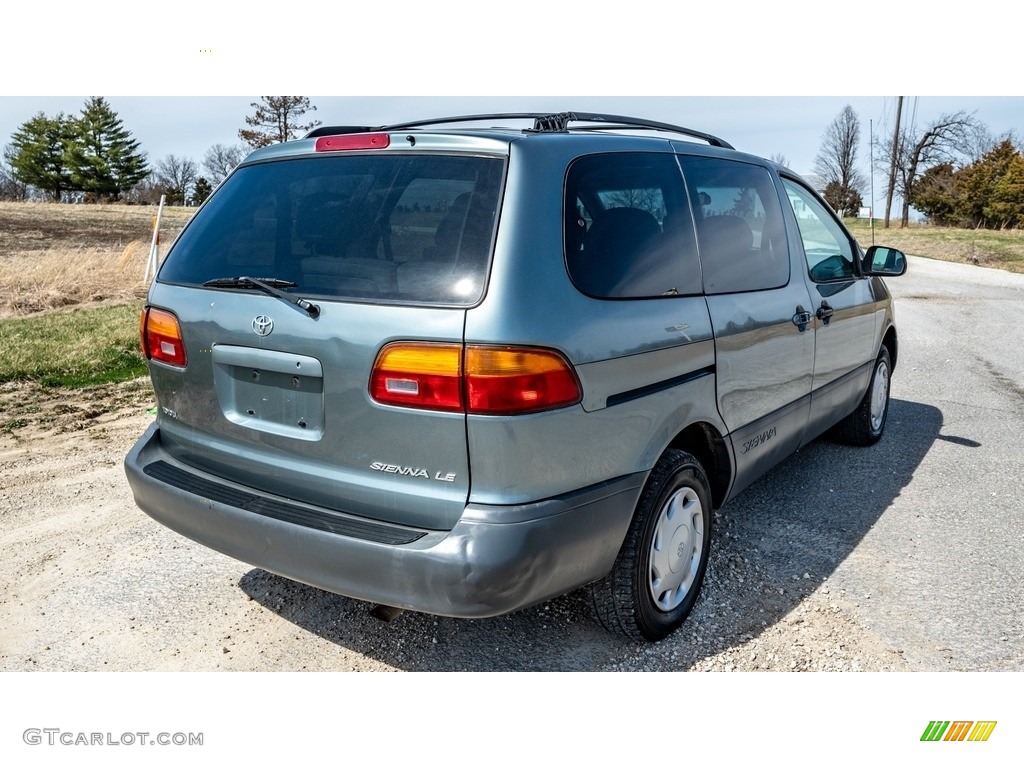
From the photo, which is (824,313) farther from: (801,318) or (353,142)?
(353,142)

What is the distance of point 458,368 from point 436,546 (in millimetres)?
525

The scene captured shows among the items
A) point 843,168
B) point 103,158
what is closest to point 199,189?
point 103,158

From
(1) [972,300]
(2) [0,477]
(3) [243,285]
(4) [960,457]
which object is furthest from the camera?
(1) [972,300]

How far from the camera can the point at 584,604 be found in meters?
3.41

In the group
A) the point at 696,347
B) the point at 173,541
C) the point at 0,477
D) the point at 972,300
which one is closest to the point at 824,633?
the point at 696,347

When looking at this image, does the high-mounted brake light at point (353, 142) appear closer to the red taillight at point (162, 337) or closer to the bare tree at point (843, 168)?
the red taillight at point (162, 337)

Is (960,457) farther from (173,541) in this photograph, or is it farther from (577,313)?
(173,541)

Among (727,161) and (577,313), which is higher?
(727,161)

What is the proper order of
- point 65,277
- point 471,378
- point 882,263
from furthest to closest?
point 65,277 < point 882,263 < point 471,378

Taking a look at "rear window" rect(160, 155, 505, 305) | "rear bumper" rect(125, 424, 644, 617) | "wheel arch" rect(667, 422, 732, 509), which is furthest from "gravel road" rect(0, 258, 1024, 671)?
"rear window" rect(160, 155, 505, 305)

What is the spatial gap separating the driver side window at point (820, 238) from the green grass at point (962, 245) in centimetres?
2046

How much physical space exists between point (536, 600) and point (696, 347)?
3.86ft

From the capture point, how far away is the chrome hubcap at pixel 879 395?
18.2 ft

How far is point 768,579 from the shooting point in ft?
12.0
